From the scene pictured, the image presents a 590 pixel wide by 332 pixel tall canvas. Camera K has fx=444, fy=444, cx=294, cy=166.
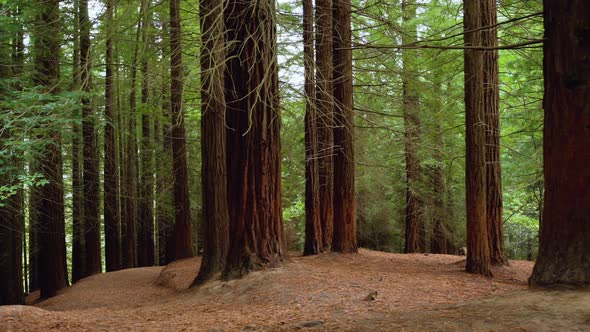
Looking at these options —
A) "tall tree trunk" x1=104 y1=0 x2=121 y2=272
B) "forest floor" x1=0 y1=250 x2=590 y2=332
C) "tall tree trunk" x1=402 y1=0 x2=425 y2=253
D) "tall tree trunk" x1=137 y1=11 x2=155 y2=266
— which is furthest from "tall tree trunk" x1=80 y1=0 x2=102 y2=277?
"tall tree trunk" x1=402 y1=0 x2=425 y2=253

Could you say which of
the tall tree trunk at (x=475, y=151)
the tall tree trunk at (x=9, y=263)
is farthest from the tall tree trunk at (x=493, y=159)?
the tall tree trunk at (x=9, y=263)

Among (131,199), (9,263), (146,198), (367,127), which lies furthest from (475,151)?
(131,199)

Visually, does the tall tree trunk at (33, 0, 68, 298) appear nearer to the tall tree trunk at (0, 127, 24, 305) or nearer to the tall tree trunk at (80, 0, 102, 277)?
the tall tree trunk at (0, 127, 24, 305)

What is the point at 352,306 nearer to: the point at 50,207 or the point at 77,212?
the point at 50,207

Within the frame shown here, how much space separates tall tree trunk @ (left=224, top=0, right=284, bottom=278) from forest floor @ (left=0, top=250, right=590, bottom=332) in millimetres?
474

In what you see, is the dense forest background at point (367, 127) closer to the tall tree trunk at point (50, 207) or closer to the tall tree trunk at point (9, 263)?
the tall tree trunk at point (50, 207)

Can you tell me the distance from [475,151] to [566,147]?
456 cm

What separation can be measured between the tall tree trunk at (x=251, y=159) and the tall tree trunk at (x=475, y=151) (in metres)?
4.14

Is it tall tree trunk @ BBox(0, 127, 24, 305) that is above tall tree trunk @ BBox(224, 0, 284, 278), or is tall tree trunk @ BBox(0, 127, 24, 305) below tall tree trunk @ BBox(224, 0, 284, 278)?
below

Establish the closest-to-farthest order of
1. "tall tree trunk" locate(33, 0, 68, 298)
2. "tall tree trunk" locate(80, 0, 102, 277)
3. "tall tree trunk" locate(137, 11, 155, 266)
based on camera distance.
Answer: "tall tree trunk" locate(33, 0, 68, 298) < "tall tree trunk" locate(80, 0, 102, 277) < "tall tree trunk" locate(137, 11, 155, 266)

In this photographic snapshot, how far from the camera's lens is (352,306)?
5477 mm

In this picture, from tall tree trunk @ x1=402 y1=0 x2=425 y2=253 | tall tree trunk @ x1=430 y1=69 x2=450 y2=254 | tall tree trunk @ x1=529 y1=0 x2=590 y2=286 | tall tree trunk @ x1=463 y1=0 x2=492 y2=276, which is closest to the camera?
tall tree trunk @ x1=529 y1=0 x2=590 y2=286

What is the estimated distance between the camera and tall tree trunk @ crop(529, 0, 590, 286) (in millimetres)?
4352

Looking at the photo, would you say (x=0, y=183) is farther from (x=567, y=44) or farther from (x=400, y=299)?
(x=567, y=44)
